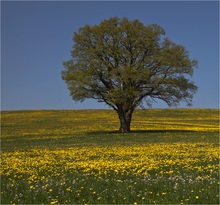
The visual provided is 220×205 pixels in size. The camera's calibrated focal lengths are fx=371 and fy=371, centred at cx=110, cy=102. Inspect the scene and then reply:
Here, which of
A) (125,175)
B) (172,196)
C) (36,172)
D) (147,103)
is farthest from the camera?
(147,103)

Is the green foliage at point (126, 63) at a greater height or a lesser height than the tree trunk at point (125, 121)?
greater

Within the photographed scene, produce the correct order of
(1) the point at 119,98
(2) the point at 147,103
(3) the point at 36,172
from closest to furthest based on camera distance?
(3) the point at 36,172
(1) the point at 119,98
(2) the point at 147,103

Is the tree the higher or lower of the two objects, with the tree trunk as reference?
higher

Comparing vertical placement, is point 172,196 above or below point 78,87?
below

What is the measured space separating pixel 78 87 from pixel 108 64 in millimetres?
5003

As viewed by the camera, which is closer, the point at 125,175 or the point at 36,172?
the point at 125,175

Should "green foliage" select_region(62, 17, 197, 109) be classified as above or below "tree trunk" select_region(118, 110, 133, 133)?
above

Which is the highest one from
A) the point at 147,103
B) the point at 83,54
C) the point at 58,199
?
the point at 83,54

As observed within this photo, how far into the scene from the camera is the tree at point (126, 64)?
4850 centimetres

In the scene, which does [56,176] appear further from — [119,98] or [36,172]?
[119,98]

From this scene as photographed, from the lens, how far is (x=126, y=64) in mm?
50000

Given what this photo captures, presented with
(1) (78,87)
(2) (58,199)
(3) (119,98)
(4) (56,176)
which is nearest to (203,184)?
(2) (58,199)

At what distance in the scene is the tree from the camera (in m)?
48.5

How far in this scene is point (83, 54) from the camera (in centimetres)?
5034
